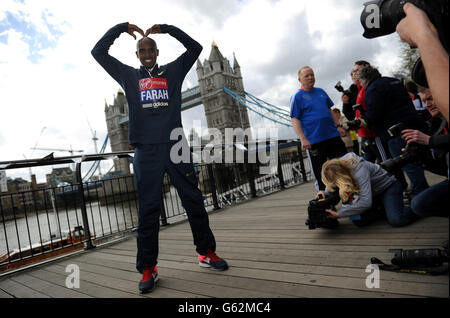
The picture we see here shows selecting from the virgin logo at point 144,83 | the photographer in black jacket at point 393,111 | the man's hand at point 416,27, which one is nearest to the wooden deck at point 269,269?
the photographer in black jacket at point 393,111

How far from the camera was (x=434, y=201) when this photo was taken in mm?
1278

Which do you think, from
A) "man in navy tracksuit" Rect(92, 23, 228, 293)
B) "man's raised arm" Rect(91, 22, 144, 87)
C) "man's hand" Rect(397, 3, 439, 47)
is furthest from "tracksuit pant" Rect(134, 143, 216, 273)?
"man's hand" Rect(397, 3, 439, 47)

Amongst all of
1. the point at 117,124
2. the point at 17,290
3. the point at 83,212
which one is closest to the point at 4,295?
the point at 17,290

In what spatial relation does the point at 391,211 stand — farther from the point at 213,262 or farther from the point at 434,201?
the point at 213,262

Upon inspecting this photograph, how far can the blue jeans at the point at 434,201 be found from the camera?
1245 millimetres

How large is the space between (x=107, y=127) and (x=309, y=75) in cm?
7719

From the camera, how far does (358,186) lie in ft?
6.51

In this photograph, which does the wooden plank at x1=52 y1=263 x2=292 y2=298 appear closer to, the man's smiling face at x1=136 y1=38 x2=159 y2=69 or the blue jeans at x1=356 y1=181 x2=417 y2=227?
the blue jeans at x1=356 y1=181 x2=417 y2=227

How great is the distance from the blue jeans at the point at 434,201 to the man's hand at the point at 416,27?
2.85ft

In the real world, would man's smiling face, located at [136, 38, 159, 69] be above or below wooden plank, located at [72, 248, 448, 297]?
above

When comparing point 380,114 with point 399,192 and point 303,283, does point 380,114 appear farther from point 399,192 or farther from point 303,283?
point 303,283

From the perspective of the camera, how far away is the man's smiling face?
175 centimetres

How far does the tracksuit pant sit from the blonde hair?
0.98 metres

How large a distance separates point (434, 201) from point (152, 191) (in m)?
1.47
